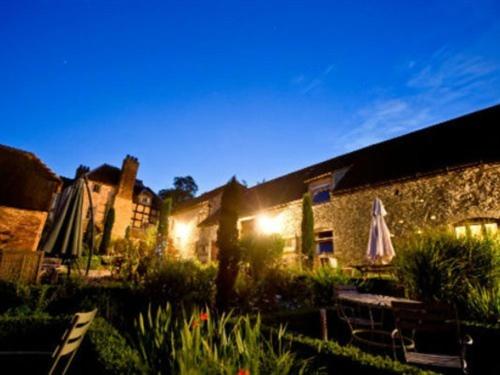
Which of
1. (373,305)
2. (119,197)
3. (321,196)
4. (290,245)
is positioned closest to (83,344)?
(373,305)

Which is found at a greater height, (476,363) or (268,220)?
(268,220)

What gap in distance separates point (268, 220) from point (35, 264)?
11.5m

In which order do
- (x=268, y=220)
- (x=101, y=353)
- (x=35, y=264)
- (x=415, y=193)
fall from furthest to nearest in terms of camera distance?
(x=268, y=220) → (x=415, y=193) → (x=35, y=264) → (x=101, y=353)

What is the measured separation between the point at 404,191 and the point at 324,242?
15.2 ft

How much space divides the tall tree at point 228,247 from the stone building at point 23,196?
8.05 meters

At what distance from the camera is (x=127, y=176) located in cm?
2634

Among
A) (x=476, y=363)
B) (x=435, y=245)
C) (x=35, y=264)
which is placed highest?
(x=435, y=245)

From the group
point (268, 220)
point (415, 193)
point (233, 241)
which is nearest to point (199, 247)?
point (268, 220)

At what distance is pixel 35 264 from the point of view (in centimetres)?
739

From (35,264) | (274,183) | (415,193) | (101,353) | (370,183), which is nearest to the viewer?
(101,353)

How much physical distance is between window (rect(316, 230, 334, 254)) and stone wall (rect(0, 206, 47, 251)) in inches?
498

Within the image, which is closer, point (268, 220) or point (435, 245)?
point (435, 245)

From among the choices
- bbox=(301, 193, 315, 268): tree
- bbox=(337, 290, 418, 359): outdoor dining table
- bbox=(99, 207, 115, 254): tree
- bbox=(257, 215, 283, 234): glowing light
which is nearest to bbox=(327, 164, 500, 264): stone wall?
bbox=(301, 193, 315, 268): tree

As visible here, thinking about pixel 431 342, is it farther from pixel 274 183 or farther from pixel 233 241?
pixel 274 183
